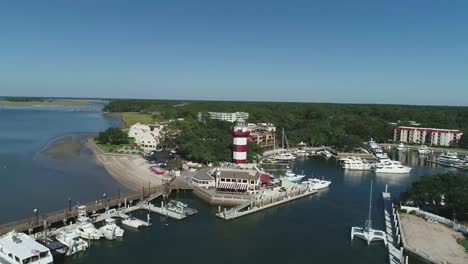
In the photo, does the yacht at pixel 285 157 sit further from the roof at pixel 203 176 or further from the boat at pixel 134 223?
the boat at pixel 134 223

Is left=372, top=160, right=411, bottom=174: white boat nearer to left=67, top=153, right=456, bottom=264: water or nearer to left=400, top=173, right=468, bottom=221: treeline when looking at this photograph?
left=67, top=153, right=456, bottom=264: water

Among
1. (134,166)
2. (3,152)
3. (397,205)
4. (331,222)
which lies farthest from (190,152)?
(3,152)

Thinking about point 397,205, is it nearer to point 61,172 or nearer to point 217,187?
point 217,187

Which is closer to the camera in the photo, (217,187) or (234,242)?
(234,242)

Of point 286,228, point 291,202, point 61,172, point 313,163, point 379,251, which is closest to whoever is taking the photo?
point 379,251

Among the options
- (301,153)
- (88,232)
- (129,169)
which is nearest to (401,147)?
(301,153)

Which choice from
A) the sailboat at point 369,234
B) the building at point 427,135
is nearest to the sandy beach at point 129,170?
the sailboat at point 369,234
